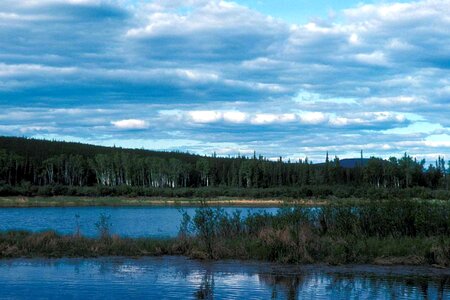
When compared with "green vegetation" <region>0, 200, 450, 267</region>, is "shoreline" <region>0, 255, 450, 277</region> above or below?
below

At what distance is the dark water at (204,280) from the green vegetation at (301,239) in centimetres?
94

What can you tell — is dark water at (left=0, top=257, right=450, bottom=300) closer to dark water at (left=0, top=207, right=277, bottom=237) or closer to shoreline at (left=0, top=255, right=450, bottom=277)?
shoreline at (left=0, top=255, right=450, bottom=277)

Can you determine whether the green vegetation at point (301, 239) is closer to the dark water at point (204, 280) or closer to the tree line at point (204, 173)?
the dark water at point (204, 280)

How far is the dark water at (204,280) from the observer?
15.3 meters

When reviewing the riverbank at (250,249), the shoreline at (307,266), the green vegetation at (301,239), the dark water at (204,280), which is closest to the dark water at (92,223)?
the green vegetation at (301,239)

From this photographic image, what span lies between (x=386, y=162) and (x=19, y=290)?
160569 mm

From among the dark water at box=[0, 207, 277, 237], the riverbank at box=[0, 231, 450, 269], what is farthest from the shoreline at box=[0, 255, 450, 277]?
the dark water at box=[0, 207, 277, 237]

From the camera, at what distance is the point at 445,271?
761 inches

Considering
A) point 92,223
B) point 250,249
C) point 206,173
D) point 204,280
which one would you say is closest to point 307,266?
point 250,249

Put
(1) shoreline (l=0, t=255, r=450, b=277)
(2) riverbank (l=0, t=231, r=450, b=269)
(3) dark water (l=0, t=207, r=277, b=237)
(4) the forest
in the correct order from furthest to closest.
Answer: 1. (4) the forest
2. (3) dark water (l=0, t=207, r=277, b=237)
3. (2) riverbank (l=0, t=231, r=450, b=269)
4. (1) shoreline (l=0, t=255, r=450, b=277)

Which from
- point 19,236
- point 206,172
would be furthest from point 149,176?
point 19,236

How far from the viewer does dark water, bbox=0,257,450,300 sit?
1530cm

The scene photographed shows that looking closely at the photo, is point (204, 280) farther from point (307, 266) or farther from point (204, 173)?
point (204, 173)

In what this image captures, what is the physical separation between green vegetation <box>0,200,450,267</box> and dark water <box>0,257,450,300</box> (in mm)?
936
